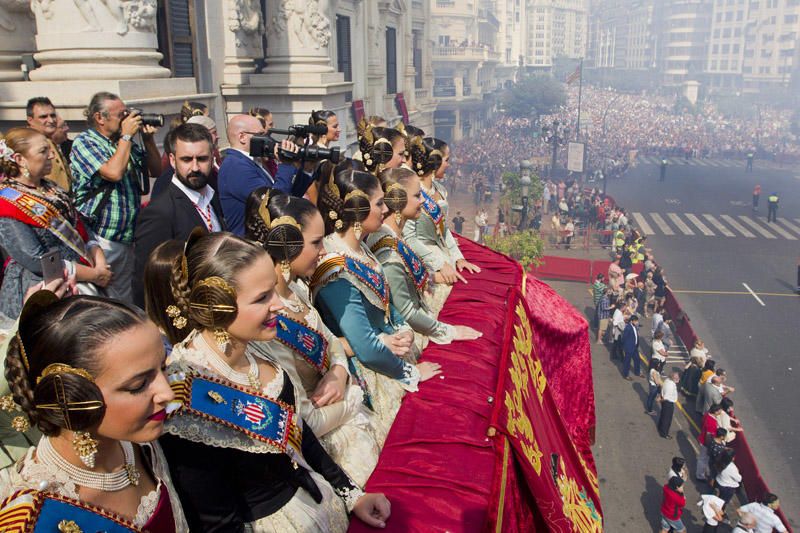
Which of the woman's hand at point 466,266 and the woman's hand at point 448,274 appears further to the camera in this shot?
the woman's hand at point 466,266

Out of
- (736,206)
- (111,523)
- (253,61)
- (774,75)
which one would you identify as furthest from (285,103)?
(774,75)

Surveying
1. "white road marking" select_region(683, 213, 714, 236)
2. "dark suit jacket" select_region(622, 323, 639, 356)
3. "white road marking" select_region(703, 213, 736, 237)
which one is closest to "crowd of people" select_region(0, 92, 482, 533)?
"dark suit jacket" select_region(622, 323, 639, 356)

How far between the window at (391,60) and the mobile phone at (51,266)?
76.1ft

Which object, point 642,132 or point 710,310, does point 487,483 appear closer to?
point 710,310

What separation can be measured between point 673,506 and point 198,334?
28.6 feet

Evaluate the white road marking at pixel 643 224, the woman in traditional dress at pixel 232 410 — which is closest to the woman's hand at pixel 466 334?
the woman in traditional dress at pixel 232 410

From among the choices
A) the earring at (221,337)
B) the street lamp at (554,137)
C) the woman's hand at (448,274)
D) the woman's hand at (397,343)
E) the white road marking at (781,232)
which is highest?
the earring at (221,337)

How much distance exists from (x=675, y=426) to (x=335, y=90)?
917cm

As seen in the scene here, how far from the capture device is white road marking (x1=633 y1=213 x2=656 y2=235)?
29703 mm

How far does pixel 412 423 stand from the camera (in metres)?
3.46

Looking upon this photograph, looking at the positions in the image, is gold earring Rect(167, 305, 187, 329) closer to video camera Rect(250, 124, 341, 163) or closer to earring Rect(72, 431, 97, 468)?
earring Rect(72, 431, 97, 468)

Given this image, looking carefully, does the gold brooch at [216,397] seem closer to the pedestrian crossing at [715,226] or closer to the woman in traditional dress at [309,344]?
the woman in traditional dress at [309,344]

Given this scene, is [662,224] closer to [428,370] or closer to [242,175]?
[242,175]

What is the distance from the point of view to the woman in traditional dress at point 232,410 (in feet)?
7.31
